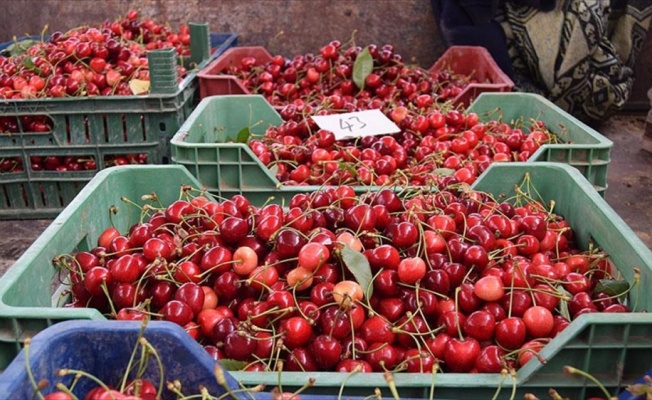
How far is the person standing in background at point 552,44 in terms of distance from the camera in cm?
417

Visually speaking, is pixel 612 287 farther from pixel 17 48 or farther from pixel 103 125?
pixel 17 48

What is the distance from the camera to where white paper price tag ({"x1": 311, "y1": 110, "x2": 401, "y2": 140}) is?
2.63 metres

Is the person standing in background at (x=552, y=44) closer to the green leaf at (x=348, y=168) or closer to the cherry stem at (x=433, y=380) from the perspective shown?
the green leaf at (x=348, y=168)

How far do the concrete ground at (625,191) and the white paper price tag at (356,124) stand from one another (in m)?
1.36

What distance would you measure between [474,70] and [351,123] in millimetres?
1280

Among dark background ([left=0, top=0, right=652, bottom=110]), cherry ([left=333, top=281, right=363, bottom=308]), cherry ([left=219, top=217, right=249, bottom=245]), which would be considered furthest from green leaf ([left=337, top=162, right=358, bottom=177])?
dark background ([left=0, top=0, right=652, bottom=110])

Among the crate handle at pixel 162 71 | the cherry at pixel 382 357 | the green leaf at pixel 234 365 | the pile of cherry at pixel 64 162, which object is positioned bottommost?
the pile of cherry at pixel 64 162

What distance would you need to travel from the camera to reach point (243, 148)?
214 cm

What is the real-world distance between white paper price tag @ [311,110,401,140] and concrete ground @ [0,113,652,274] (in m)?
1.36

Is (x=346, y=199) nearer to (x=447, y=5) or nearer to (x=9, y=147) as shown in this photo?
(x=9, y=147)

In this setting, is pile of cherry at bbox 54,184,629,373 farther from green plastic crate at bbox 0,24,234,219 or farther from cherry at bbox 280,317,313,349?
green plastic crate at bbox 0,24,234,219

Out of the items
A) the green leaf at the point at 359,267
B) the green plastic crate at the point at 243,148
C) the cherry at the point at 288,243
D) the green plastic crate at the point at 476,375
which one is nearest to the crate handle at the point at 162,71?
the green plastic crate at the point at 243,148

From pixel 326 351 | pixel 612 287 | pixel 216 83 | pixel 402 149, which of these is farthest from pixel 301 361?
pixel 216 83

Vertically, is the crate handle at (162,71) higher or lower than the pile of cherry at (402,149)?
higher
